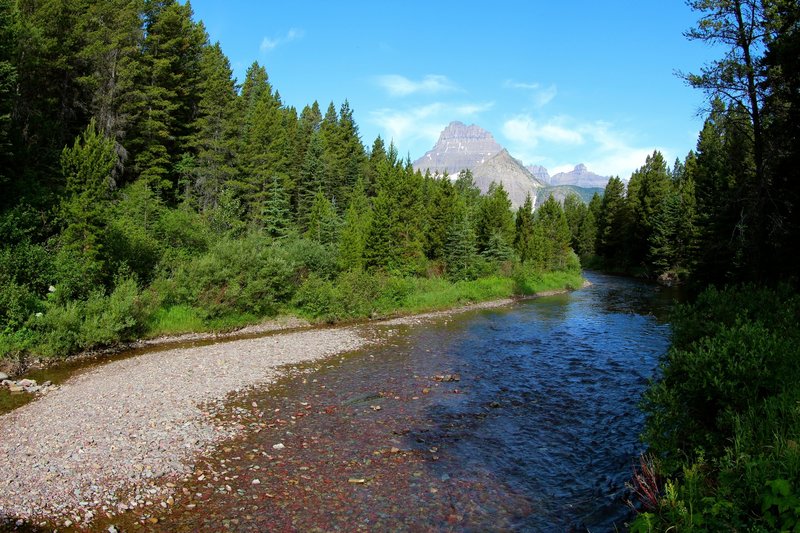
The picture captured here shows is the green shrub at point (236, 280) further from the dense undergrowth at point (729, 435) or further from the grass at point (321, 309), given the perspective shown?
the dense undergrowth at point (729, 435)

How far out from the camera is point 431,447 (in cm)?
1155

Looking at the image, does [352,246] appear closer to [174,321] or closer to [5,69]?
[174,321]

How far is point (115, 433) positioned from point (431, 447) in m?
8.00

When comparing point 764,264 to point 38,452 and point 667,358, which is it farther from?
point 38,452

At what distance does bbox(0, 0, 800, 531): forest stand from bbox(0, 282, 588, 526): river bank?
5.34 meters

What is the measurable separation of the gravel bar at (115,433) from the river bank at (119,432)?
0.02m

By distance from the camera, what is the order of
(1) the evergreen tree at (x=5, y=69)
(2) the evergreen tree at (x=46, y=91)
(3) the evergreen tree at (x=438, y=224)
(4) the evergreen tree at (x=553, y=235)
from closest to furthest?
(1) the evergreen tree at (x=5, y=69) → (2) the evergreen tree at (x=46, y=91) → (3) the evergreen tree at (x=438, y=224) → (4) the evergreen tree at (x=553, y=235)

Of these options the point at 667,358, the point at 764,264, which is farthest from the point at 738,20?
the point at 667,358

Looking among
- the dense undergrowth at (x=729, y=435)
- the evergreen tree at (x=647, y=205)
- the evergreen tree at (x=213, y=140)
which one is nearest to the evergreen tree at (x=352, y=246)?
the evergreen tree at (x=213, y=140)

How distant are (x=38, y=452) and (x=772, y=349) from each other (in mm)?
15284

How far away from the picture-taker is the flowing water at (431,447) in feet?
28.2

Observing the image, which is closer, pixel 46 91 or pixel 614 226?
pixel 46 91

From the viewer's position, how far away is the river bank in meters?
8.52

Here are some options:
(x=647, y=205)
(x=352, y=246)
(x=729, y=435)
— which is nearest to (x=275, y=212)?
(x=352, y=246)
